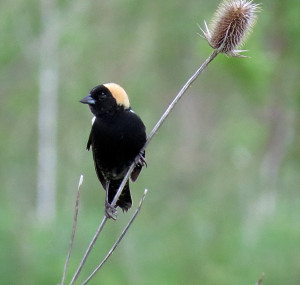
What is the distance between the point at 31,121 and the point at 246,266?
35.6 feet

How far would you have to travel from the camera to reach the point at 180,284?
34.9 feet

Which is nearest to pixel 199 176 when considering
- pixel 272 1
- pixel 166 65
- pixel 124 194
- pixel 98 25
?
pixel 166 65

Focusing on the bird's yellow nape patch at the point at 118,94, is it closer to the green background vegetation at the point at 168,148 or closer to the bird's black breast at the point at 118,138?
the bird's black breast at the point at 118,138

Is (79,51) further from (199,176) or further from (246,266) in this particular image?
(246,266)

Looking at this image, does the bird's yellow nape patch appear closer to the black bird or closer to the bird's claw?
the black bird

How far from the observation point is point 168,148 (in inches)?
829

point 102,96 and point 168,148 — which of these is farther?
point 168,148

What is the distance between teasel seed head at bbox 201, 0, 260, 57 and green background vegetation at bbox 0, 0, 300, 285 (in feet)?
19.8

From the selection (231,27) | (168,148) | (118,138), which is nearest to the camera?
(231,27)

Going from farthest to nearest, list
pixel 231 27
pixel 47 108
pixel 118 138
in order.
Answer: pixel 47 108
pixel 118 138
pixel 231 27

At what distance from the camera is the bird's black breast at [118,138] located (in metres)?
5.69

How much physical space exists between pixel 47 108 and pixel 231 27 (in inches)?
602

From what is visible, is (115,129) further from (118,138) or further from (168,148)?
(168,148)

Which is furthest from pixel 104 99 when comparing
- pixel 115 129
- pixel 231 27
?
pixel 231 27
